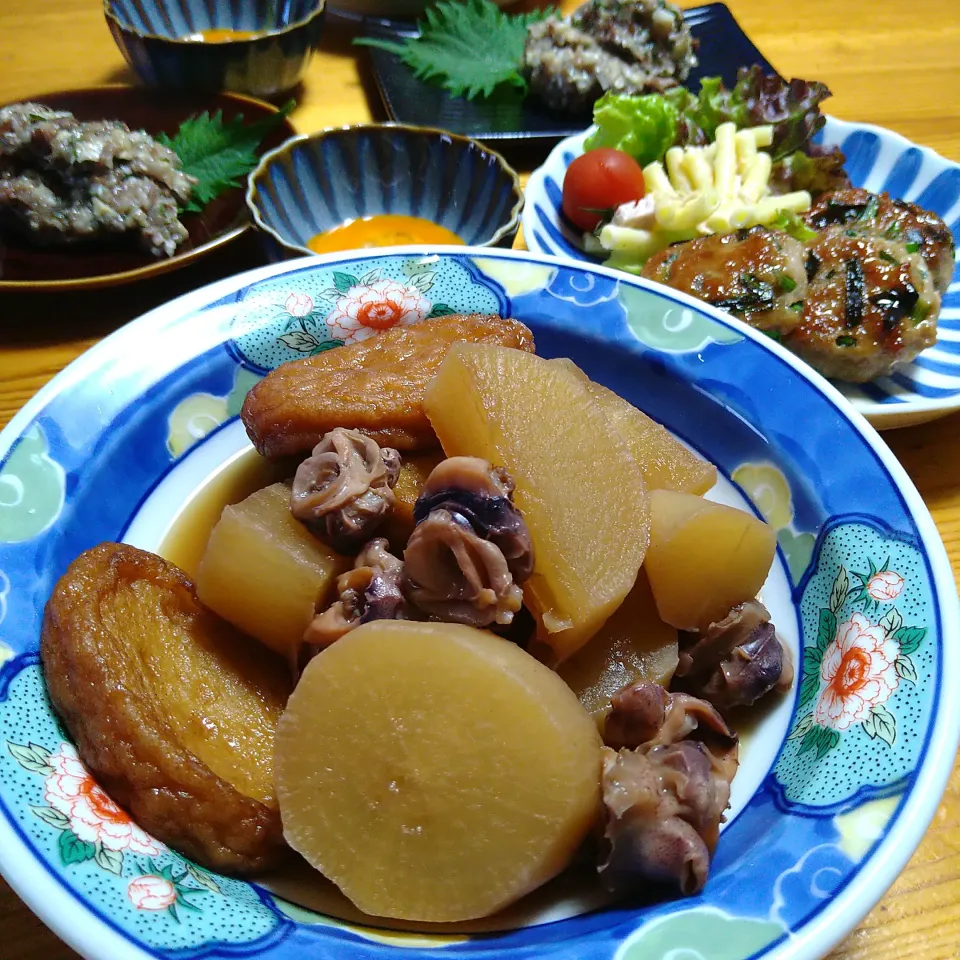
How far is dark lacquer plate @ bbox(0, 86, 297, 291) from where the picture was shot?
2.62m

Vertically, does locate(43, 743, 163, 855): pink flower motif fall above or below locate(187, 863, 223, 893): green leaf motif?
above

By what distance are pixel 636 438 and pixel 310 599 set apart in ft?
2.64

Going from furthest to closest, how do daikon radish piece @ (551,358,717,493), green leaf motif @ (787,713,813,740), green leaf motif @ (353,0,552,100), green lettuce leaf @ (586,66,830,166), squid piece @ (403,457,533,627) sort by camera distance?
1. green leaf motif @ (353,0,552,100)
2. green lettuce leaf @ (586,66,830,166)
3. daikon radish piece @ (551,358,717,493)
4. green leaf motif @ (787,713,813,740)
5. squid piece @ (403,457,533,627)

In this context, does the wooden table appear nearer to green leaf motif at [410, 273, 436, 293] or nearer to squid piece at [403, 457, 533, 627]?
squid piece at [403, 457, 533, 627]

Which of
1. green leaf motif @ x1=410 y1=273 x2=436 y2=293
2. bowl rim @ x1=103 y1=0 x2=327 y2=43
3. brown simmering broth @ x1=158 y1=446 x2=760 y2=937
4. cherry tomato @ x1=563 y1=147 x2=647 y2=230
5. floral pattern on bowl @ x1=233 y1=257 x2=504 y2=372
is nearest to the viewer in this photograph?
brown simmering broth @ x1=158 y1=446 x2=760 y2=937

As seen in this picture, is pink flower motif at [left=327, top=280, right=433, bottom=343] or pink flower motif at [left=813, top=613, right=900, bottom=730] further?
pink flower motif at [left=327, top=280, right=433, bottom=343]

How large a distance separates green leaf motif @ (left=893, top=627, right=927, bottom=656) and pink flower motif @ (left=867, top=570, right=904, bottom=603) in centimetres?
8

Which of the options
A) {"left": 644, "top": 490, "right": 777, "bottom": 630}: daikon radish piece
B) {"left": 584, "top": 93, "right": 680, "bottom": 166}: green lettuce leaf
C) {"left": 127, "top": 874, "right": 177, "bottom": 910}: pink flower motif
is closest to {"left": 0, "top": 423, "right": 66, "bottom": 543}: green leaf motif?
{"left": 127, "top": 874, "right": 177, "bottom": 910}: pink flower motif

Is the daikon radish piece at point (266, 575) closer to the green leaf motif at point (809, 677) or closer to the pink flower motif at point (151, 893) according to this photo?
the pink flower motif at point (151, 893)

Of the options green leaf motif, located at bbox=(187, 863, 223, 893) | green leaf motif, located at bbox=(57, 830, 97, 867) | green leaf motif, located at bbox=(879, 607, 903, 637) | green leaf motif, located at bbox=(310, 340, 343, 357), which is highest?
green leaf motif, located at bbox=(310, 340, 343, 357)

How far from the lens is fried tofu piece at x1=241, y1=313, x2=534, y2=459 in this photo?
1.74m

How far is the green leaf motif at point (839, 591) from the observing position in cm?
155

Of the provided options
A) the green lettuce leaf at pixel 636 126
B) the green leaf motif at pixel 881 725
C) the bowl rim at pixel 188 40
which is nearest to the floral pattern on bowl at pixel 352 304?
the green leaf motif at pixel 881 725

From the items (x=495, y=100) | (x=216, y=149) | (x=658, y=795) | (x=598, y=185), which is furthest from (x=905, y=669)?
(x=495, y=100)
